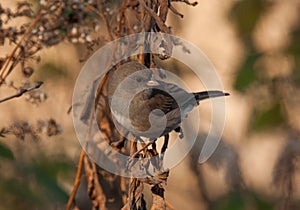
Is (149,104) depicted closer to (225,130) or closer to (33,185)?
(33,185)

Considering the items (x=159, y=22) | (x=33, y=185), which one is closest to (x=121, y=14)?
(x=159, y=22)

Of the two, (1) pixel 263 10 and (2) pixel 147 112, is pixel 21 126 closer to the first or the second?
(2) pixel 147 112

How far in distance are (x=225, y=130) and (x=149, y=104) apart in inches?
43.4

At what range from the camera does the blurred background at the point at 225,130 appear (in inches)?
89.6

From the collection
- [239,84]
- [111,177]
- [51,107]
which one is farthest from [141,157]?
[51,107]

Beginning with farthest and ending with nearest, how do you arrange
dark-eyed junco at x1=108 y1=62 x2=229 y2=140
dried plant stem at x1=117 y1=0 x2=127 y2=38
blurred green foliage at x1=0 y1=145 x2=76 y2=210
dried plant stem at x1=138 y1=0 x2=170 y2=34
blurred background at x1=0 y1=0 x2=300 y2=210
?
blurred green foliage at x1=0 y1=145 x2=76 y2=210 → blurred background at x1=0 y1=0 x2=300 y2=210 → dried plant stem at x1=117 y1=0 x2=127 y2=38 → dark-eyed junco at x1=108 y1=62 x2=229 y2=140 → dried plant stem at x1=138 y1=0 x2=170 y2=34

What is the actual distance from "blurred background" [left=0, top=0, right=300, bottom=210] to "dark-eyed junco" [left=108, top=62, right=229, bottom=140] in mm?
466

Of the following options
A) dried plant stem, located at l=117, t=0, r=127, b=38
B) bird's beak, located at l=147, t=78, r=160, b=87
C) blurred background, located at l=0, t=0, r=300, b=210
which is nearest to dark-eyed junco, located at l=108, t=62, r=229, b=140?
bird's beak, located at l=147, t=78, r=160, b=87

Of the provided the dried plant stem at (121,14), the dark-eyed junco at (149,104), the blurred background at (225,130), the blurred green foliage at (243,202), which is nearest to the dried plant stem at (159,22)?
the dark-eyed junco at (149,104)

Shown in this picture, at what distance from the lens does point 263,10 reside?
7.53 feet

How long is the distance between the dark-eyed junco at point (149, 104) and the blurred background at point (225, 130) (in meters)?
0.47

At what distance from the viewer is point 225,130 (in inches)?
108

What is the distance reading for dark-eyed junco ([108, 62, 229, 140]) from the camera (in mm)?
1636

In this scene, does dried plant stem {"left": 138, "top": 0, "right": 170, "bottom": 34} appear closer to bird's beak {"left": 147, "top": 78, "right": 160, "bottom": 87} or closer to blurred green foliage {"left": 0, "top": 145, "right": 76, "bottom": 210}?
bird's beak {"left": 147, "top": 78, "right": 160, "bottom": 87}
